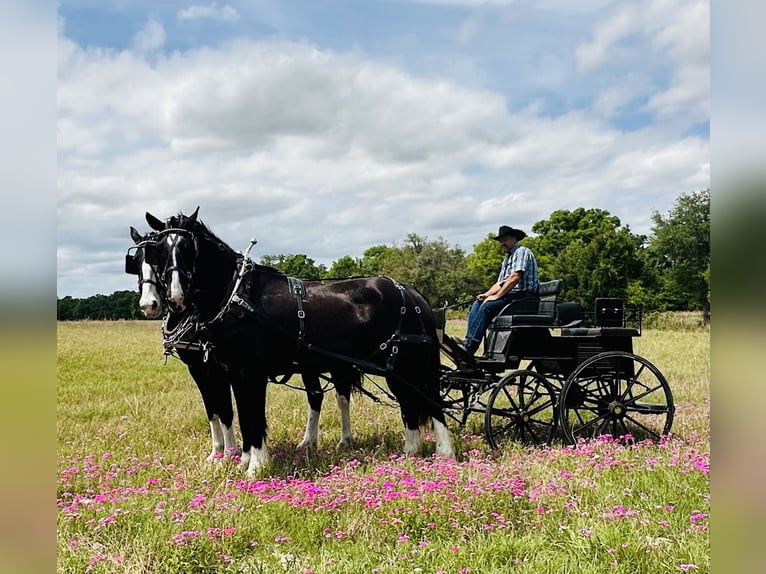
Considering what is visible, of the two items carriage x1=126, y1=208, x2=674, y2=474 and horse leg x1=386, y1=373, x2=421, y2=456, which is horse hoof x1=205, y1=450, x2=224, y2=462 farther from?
horse leg x1=386, y1=373, x2=421, y2=456

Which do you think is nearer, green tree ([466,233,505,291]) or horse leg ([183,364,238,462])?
horse leg ([183,364,238,462])

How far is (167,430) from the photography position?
8.31 metres

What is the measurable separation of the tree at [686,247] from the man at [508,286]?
117 ft

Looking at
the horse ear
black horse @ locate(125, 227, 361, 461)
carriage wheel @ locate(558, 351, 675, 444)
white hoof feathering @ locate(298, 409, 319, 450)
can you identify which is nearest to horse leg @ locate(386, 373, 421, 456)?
black horse @ locate(125, 227, 361, 461)

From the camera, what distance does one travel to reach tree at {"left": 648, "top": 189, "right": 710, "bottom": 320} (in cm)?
4131

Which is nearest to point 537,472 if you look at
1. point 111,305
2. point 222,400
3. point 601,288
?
point 222,400

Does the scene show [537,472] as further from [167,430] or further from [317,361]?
[167,430]

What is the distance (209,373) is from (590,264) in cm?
4453

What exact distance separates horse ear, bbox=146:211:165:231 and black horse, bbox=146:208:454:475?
0.03 feet


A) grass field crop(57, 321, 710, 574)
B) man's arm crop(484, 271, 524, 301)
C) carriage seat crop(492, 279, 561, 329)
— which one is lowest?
grass field crop(57, 321, 710, 574)
